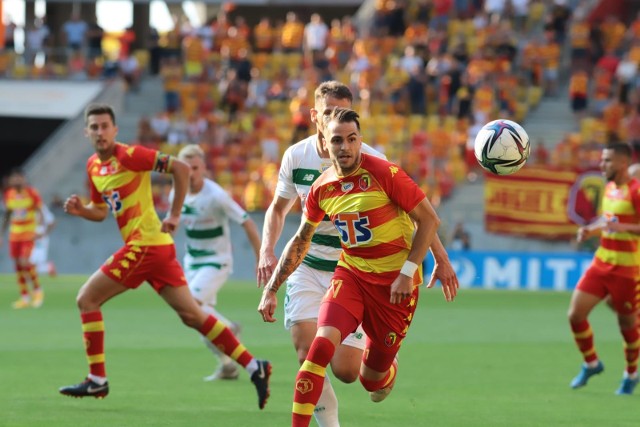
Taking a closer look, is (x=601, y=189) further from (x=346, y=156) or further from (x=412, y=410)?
(x=346, y=156)

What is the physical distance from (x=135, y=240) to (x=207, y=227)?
7.43ft

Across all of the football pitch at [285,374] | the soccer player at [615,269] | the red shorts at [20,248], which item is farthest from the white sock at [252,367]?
the red shorts at [20,248]

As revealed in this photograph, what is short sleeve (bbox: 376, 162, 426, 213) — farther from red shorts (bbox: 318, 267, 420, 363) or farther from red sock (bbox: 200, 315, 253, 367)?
red sock (bbox: 200, 315, 253, 367)

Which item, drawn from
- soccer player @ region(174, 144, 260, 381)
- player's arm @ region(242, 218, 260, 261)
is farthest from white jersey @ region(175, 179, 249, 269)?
player's arm @ region(242, 218, 260, 261)

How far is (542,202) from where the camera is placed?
90.6ft

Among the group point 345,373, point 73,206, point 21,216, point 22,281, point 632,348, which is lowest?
point 22,281

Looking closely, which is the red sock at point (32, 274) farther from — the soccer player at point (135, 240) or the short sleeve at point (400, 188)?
the short sleeve at point (400, 188)

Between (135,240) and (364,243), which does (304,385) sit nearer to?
(364,243)

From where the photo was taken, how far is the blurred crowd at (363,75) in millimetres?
29094

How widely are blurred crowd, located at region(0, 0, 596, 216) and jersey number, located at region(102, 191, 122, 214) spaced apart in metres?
16.7

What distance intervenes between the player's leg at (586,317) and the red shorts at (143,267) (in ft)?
12.2

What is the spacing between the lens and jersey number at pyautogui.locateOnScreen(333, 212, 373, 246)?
786 cm

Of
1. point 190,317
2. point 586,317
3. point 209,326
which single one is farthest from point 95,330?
point 586,317

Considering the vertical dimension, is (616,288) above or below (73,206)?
below
